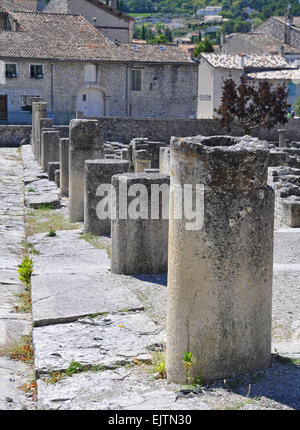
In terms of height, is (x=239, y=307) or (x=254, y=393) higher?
(x=239, y=307)

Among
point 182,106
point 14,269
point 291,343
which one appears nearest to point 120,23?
point 182,106

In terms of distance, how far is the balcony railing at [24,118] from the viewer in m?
41.8

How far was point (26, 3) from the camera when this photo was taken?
62.6 meters

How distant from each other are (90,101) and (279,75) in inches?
691

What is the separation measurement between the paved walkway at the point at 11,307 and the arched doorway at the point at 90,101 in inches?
1066

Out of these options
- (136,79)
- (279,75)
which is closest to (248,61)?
(279,75)

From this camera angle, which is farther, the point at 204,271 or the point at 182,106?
the point at 182,106

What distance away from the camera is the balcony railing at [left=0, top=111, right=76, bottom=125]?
1647 inches

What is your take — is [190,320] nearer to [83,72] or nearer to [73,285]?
[73,285]

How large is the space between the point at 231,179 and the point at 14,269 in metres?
5.27

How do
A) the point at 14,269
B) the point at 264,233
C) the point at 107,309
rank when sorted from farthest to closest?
the point at 14,269 < the point at 107,309 < the point at 264,233

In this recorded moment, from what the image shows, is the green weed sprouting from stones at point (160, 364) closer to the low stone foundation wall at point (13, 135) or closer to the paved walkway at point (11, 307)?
the paved walkway at point (11, 307)

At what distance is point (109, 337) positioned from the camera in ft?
20.5
